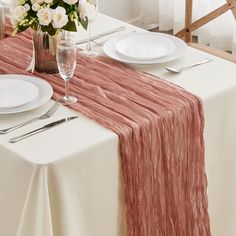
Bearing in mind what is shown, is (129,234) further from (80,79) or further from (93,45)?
(93,45)

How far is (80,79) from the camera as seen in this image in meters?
1.90

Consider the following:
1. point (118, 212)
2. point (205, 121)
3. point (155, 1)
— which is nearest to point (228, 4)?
point (155, 1)

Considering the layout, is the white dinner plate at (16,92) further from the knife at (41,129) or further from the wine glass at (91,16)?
the wine glass at (91,16)

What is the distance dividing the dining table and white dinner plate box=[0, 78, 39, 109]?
0.04 metres

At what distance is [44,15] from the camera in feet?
5.85

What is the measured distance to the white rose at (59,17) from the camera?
1774 mm

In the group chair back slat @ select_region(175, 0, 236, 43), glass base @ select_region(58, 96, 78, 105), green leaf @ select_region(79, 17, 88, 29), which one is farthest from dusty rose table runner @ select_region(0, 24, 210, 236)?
chair back slat @ select_region(175, 0, 236, 43)

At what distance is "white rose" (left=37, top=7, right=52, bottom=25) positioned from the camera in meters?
1.78

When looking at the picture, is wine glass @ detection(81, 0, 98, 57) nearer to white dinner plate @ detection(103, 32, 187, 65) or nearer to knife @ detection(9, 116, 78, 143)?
white dinner plate @ detection(103, 32, 187, 65)

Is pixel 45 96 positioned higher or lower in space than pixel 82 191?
higher

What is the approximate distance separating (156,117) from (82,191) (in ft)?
0.87

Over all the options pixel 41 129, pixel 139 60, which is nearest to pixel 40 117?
pixel 41 129

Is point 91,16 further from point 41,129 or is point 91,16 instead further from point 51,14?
point 41,129

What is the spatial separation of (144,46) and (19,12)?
0.44 metres
